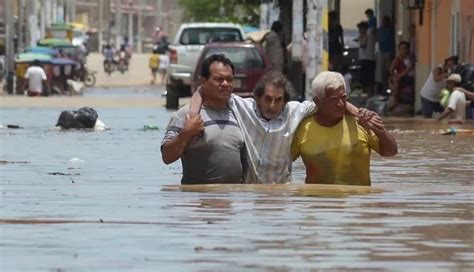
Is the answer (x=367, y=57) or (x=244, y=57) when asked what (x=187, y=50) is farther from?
(x=244, y=57)

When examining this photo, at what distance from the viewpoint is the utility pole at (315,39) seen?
30.8m

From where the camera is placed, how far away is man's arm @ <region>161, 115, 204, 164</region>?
11555mm

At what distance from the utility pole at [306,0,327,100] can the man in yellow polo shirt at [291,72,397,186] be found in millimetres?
18883

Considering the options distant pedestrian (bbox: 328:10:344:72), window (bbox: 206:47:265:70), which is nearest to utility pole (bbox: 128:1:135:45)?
distant pedestrian (bbox: 328:10:344:72)

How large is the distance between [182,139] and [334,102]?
3.36 feet

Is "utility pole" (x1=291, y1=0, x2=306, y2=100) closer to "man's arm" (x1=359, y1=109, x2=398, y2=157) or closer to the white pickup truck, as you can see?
the white pickup truck

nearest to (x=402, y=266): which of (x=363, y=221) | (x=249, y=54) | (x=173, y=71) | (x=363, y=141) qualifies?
(x=363, y=221)

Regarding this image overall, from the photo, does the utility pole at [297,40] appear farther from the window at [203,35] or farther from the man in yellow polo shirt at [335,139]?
the man in yellow polo shirt at [335,139]

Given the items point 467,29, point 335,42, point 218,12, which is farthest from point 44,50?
point 467,29

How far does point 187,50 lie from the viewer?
142ft

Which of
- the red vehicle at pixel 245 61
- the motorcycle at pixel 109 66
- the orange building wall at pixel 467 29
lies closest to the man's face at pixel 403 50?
the red vehicle at pixel 245 61

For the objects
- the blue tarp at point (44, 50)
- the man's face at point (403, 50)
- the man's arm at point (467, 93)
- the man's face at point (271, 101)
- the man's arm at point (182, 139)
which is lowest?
the blue tarp at point (44, 50)

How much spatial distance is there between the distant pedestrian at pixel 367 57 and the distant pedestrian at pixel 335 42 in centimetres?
59

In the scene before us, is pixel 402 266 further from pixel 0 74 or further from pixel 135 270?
pixel 0 74
